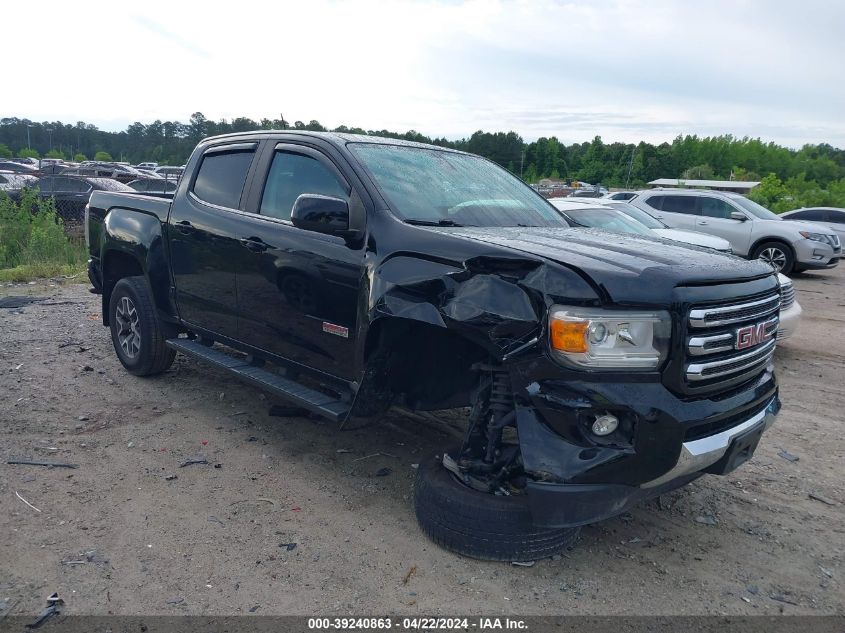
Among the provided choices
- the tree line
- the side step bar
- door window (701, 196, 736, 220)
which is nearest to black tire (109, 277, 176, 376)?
the side step bar

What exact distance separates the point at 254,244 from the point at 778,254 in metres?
13.1

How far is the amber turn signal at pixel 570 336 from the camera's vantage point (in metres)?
2.73

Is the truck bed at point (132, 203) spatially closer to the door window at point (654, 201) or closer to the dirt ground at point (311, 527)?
the dirt ground at point (311, 527)

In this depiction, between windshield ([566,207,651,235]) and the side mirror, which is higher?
the side mirror

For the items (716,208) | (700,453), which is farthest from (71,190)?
(700,453)

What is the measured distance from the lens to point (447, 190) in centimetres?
411

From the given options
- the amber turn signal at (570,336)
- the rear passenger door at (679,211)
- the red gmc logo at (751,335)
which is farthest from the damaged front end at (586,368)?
the rear passenger door at (679,211)

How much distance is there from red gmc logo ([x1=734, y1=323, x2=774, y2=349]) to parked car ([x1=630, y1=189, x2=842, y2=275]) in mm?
11820

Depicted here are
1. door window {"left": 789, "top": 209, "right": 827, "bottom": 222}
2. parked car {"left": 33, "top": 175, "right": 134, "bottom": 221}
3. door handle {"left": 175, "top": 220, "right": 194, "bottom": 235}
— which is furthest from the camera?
door window {"left": 789, "top": 209, "right": 827, "bottom": 222}

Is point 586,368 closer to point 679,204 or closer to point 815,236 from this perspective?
point 679,204

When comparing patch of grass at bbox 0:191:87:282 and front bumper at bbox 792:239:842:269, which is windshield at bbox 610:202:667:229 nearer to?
front bumper at bbox 792:239:842:269

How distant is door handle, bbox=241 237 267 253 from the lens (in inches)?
167

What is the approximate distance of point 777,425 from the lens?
5195 millimetres

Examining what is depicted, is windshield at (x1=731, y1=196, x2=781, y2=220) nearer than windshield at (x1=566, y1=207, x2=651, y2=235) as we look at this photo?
No
